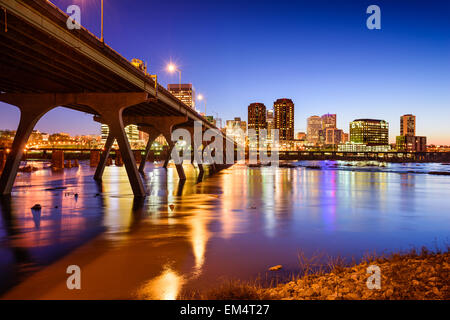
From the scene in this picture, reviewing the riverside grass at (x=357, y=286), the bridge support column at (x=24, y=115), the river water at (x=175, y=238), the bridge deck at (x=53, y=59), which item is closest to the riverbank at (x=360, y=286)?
the riverside grass at (x=357, y=286)

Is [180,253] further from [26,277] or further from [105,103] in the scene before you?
[105,103]

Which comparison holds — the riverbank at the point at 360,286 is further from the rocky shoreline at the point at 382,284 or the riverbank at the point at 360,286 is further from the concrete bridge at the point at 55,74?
the concrete bridge at the point at 55,74

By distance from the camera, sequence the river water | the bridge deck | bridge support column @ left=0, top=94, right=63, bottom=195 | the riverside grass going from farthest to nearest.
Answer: bridge support column @ left=0, top=94, right=63, bottom=195 < the bridge deck < the river water < the riverside grass

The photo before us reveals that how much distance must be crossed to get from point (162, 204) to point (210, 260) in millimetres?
12259

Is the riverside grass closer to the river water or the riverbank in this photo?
the riverbank

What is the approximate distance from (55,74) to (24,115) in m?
7.14

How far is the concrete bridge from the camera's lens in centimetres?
1352

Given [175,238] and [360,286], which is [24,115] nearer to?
[175,238]

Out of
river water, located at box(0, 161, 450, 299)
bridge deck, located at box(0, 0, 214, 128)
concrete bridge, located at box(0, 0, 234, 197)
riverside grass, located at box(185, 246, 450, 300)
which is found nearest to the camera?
riverside grass, located at box(185, 246, 450, 300)

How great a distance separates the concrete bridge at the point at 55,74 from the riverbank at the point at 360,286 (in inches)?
506

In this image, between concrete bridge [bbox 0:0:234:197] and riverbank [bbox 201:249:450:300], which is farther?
concrete bridge [bbox 0:0:234:197]

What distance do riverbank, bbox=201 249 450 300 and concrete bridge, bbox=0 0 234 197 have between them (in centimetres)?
1286

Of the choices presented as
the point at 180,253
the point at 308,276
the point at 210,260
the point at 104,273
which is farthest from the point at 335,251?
the point at 104,273

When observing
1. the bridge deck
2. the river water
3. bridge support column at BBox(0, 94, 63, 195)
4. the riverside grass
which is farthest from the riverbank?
bridge support column at BBox(0, 94, 63, 195)
